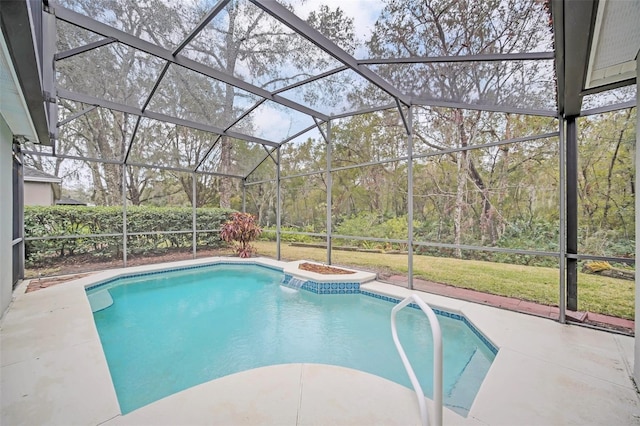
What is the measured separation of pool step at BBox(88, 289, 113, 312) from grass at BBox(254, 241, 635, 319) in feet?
19.6

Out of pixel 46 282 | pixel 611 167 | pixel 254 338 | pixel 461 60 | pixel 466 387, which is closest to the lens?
pixel 466 387

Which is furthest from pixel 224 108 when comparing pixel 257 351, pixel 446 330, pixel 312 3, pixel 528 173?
pixel 528 173

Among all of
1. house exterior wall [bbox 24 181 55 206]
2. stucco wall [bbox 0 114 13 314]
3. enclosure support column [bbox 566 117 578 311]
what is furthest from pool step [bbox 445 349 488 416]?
house exterior wall [bbox 24 181 55 206]

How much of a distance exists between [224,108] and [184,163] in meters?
3.43

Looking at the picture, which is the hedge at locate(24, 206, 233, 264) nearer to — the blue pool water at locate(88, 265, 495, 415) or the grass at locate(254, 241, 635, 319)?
the blue pool water at locate(88, 265, 495, 415)

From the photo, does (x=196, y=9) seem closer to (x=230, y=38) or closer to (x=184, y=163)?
(x=230, y=38)

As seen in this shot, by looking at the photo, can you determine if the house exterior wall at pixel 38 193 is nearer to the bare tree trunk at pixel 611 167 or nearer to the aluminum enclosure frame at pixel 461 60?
the aluminum enclosure frame at pixel 461 60

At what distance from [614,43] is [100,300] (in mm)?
8626

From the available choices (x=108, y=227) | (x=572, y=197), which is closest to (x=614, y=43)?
(x=572, y=197)

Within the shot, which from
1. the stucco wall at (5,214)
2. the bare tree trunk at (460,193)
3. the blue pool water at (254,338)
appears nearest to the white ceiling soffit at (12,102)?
the stucco wall at (5,214)

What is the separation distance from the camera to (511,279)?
6777 millimetres

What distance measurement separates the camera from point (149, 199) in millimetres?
11711

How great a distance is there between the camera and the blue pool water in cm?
302

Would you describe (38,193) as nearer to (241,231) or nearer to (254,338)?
(241,231)
